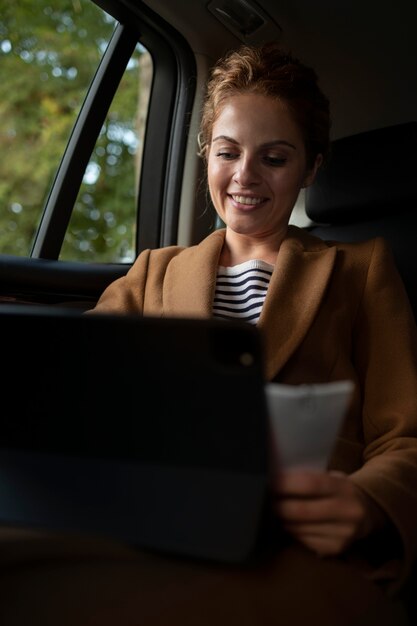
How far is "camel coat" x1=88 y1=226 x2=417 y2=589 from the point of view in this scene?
112cm

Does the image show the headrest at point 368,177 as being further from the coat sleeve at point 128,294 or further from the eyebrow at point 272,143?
the coat sleeve at point 128,294

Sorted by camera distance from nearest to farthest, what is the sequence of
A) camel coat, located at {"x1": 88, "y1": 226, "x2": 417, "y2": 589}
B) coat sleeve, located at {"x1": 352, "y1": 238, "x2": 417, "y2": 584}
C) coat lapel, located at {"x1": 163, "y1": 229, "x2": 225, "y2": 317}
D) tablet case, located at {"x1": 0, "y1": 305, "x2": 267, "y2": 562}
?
tablet case, located at {"x1": 0, "y1": 305, "x2": 267, "y2": 562} → coat sleeve, located at {"x1": 352, "y1": 238, "x2": 417, "y2": 584} → camel coat, located at {"x1": 88, "y1": 226, "x2": 417, "y2": 589} → coat lapel, located at {"x1": 163, "y1": 229, "x2": 225, "y2": 317}

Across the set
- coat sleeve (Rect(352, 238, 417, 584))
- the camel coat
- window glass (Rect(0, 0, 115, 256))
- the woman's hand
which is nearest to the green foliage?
window glass (Rect(0, 0, 115, 256))

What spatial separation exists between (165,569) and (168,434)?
0.42 feet

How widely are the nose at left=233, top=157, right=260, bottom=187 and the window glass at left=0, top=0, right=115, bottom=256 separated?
9.59 feet

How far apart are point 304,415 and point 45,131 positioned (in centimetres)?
417

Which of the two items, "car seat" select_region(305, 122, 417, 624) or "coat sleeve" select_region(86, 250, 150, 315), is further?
"car seat" select_region(305, 122, 417, 624)

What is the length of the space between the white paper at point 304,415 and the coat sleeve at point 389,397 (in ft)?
0.77

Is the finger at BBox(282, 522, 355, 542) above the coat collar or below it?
below

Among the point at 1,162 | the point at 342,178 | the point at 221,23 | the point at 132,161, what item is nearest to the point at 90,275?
the point at 342,178

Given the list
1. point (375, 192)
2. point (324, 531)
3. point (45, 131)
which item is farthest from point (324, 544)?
point (45, 131)

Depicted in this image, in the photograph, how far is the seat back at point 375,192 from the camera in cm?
169

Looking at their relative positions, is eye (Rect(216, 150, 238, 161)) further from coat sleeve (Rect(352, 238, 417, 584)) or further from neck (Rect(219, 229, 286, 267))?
coat sleeve (Rect(352, 238, 417, 584))

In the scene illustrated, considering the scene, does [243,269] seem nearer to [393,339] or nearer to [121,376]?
[393,339]
